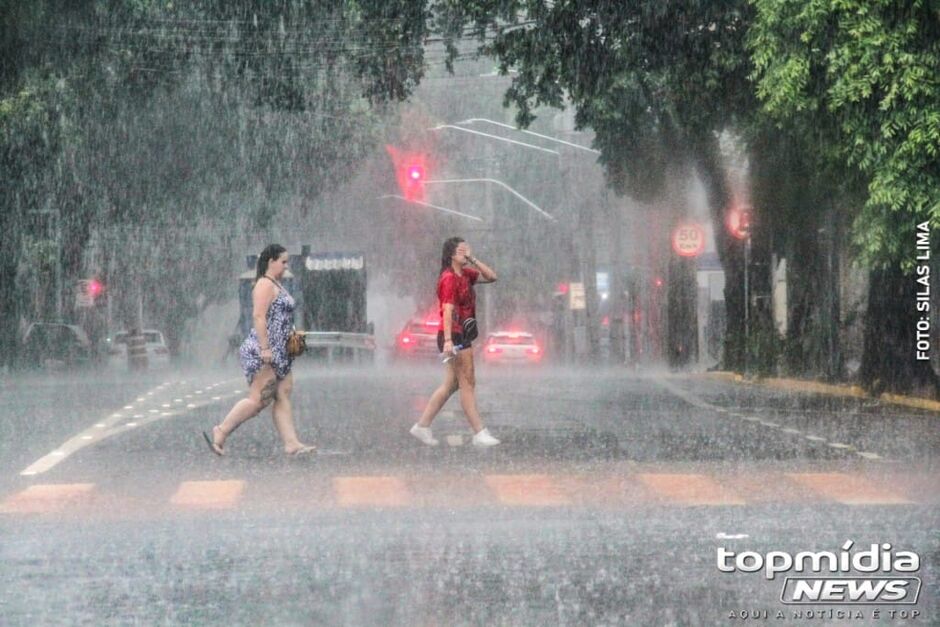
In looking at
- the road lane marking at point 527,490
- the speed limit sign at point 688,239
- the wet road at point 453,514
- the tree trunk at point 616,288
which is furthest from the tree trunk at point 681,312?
the road lane marking at point 527,490

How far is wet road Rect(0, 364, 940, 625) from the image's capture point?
8.09 meters

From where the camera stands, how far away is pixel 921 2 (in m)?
19.5

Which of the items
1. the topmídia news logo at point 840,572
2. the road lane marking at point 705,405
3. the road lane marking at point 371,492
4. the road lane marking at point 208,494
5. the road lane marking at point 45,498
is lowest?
the road lane marking at point 705,405

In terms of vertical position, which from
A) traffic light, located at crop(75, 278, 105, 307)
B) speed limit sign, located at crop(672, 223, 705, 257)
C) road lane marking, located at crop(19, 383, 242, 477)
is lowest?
road lane marking, located at crop(19, 383, 242, 477)

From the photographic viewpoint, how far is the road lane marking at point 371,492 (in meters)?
12.1

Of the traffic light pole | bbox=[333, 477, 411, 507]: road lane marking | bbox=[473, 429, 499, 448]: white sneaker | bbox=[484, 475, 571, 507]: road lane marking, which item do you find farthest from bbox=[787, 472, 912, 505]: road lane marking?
the traffic light pole

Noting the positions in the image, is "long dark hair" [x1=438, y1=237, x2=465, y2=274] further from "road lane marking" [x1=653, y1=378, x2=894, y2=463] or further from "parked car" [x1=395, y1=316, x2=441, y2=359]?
"parked car" [x1=395, y1=316, x2=441, y2=359]

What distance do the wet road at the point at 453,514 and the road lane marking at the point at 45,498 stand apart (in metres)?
0.04

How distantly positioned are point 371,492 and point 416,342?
36.1 metres

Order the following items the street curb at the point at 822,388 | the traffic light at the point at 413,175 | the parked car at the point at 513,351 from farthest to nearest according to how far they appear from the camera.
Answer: the parked car at the point at 513,351 → the traffic light at the point at 413,175 → the street curb at the point at 822,388

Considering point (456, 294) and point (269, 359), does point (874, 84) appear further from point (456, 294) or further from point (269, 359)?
point (269, 359)

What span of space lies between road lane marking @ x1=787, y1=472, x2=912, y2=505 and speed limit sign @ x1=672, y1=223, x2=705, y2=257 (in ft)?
91.4

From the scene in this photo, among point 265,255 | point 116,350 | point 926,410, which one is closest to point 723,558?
point 265,255

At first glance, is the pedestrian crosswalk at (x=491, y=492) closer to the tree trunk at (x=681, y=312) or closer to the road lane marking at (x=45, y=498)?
the road lane marking at (x=45, y=498)
